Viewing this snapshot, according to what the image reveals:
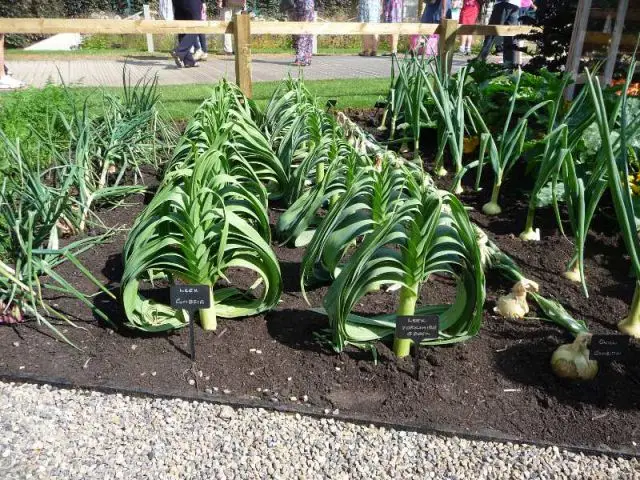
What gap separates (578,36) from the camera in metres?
5.07

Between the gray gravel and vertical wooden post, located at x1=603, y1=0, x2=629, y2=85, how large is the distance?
168 inches

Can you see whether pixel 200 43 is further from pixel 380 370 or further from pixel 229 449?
pixel 229 449

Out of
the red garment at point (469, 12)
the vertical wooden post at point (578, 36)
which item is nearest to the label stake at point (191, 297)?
the vertical wooden post at point (578, 36)

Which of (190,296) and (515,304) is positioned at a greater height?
(190,296)

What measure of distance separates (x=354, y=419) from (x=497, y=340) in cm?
66

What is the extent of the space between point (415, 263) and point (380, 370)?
42 cm

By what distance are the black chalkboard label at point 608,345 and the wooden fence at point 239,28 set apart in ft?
12.5

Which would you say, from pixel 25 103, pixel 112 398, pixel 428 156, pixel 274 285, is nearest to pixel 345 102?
pixel 428 156

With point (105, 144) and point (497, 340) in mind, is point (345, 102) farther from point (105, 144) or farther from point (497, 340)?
point (497, 340)

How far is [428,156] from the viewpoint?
13.8ft

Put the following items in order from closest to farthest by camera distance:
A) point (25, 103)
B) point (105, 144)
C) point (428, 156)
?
1. point (105, 144)
2. point (428, 156)
3. point (25, 103)

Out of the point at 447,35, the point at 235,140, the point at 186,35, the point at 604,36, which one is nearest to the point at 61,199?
the point at 235,140

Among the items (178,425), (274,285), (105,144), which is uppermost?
(105,144)

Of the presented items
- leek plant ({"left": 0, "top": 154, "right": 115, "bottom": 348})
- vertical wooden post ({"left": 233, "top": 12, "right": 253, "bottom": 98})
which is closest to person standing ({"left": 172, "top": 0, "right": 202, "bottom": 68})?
vertical wooden post ({"left": 233, "top": 12, "right": 253, "bottom": 98})
